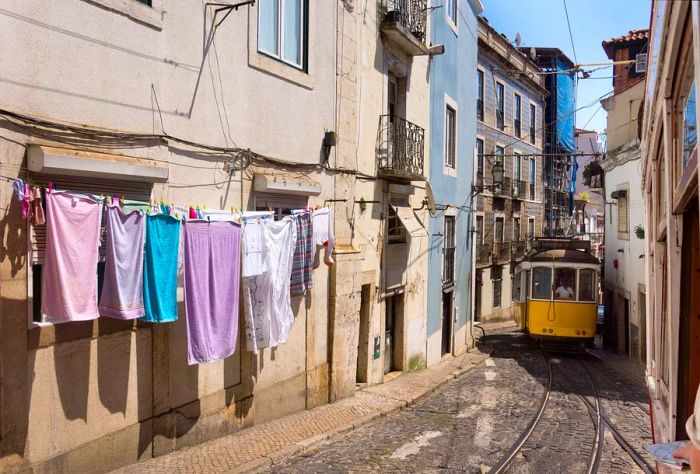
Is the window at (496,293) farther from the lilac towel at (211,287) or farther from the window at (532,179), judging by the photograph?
the lilac towel at (211,287)

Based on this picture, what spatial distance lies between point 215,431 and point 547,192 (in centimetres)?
3303

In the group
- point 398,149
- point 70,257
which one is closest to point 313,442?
point 70,257

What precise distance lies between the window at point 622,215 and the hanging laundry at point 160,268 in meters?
17.8

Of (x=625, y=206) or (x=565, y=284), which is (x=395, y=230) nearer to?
(x=565, y=284)

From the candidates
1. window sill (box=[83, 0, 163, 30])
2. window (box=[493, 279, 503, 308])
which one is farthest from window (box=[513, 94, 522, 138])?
window sill (box=[83, 0, 163, 30])

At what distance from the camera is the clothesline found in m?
5.42

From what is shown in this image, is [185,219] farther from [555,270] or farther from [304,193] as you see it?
[555,270]

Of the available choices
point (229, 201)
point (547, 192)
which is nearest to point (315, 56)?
point (229, 201)

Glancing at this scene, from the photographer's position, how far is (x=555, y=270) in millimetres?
18359

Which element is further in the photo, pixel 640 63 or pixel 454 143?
pixel 640 63

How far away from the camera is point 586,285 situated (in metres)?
18.1

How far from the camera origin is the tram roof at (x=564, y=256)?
60.2 feet

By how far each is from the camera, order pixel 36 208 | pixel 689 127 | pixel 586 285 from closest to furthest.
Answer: pixel 689 127 → pixel 36 208 → pixel 586 285

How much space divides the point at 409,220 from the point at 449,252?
4258 mm
